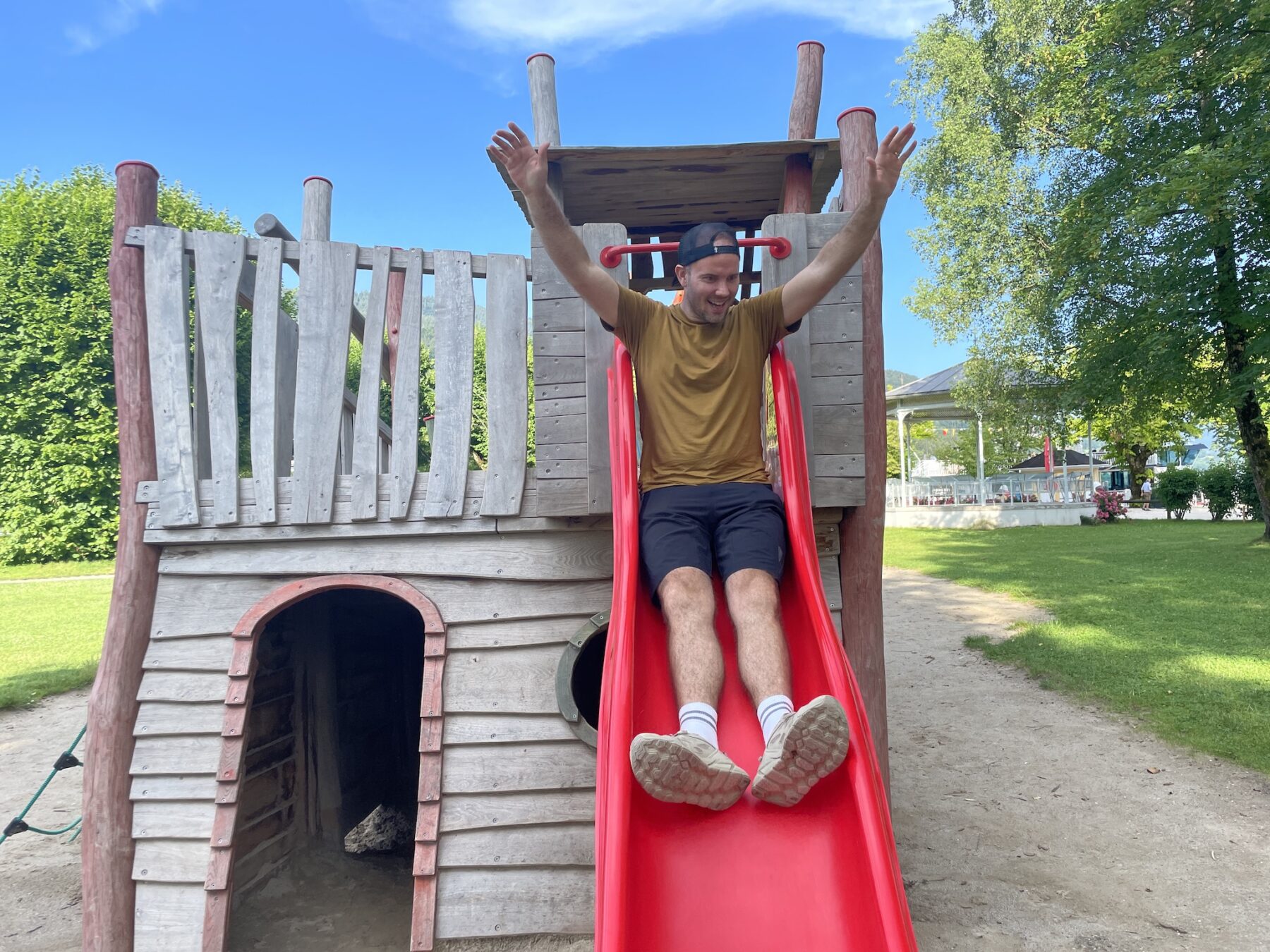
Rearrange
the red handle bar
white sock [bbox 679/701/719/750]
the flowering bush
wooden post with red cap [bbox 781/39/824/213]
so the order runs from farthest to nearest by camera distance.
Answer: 1. the flowering bush
2. wooden post with red cap [bbox 781/39/824/213]
3. the red handle bar
4. white sock [bbox 679/701/719/750]

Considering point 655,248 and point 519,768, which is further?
point 519,768

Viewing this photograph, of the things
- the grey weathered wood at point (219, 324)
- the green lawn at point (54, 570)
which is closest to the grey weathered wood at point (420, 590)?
the grey weathered wood at point (219, 324)

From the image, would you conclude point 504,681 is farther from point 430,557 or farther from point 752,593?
point 752,593

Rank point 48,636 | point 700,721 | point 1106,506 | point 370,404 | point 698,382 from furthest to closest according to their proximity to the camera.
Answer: point 1106,506 < point 48,636 < point 370,404 < point 698,382 < point 700,721

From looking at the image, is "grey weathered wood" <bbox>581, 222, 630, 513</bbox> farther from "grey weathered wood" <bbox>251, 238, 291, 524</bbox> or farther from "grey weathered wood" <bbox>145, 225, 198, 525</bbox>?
"grey weathered wood" <bbox>145, 225, 198, 525</bbox>

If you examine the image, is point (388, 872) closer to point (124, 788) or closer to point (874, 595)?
point (124, 788)

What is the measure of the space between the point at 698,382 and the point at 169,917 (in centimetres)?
356

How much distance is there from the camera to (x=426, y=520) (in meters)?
4.16

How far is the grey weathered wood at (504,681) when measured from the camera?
3992 mm

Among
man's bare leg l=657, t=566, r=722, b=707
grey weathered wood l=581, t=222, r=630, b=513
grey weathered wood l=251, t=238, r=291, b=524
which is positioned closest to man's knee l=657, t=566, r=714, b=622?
man's bare leg l=657, t=566, r=722, b=707

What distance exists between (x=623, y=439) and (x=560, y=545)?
41.8 inches

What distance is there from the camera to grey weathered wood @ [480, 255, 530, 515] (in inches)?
163

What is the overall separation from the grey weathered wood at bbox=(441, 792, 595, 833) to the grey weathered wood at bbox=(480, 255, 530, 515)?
4.54 feet

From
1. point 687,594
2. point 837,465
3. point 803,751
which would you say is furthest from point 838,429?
point 803,751
